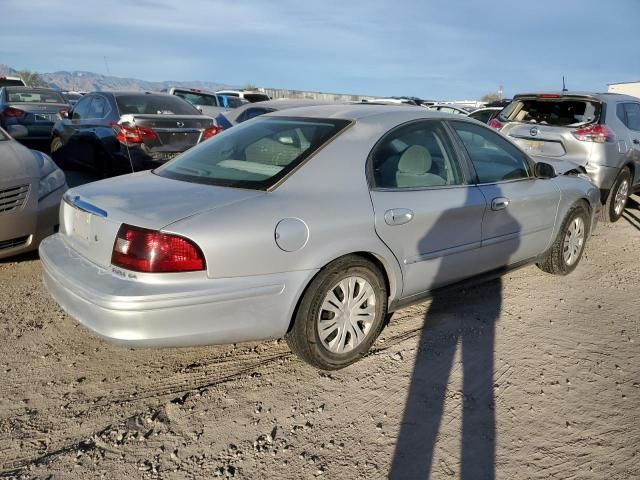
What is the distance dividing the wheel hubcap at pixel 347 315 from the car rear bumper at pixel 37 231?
8.74 feet

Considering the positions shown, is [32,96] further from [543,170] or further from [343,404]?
[343,404]

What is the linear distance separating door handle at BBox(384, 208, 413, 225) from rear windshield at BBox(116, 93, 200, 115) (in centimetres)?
550

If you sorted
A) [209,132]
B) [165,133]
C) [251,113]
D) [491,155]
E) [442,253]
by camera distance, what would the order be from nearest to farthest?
[442,253]
[491,155]
[165,133]
[209,132]
[251,113]

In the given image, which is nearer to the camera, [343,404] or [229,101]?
[343,404]

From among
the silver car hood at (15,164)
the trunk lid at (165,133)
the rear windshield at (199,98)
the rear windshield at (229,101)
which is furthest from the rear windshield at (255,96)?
the silver car hood at (15,164)

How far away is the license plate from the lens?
286 centimetres

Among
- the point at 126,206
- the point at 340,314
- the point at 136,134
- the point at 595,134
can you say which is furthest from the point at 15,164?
the point at 595,134

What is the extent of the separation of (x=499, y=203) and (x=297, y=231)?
5.91ft

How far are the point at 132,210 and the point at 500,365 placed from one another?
232 centimetres

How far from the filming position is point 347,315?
3088mm

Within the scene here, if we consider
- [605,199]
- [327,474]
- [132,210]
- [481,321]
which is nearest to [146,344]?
[132,210]

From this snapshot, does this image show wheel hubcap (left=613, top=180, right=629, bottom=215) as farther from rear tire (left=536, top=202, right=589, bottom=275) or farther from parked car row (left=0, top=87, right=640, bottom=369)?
→ parked car row (left=0, top=87, right=640, bottom=369)

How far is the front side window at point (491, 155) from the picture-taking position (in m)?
3.82

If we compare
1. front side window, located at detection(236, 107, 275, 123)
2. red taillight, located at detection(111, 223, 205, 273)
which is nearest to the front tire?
red taillight, located at detection(111, 223, 205, 273)
